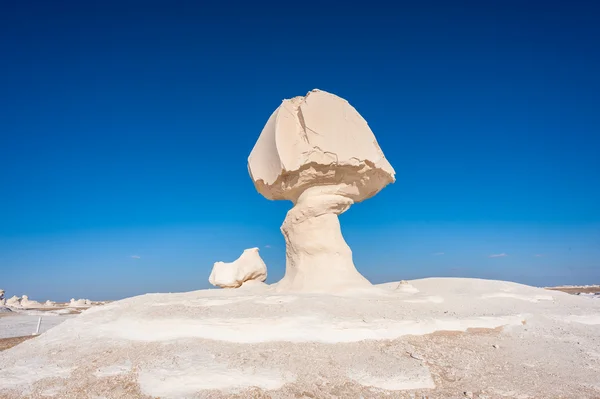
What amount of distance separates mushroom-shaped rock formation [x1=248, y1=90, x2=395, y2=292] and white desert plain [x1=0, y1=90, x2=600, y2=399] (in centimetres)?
7

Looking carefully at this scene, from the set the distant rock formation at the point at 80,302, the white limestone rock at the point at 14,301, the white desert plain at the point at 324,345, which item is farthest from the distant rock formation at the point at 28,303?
the white desert plain at the point at 324,345

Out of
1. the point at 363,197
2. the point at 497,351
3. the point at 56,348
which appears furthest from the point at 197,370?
the point at 363,197

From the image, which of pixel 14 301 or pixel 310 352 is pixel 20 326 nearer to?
pixel 310 352

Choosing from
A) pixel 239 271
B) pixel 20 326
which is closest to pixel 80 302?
pixel 20 326

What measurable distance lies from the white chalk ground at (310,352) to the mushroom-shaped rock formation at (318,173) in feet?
8.01

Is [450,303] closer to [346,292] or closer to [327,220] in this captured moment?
[346,292]

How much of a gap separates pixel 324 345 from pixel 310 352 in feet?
0.99

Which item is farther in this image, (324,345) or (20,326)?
(20,326)

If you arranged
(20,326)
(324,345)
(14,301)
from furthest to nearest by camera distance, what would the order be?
(14,301) < (20,326) < (324,345)

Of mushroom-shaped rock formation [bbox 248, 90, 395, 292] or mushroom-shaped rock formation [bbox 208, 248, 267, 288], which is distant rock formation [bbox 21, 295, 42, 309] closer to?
mushroom-shaped rock formation [bbox 208, 248, 267, 288]

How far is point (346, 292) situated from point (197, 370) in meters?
4.92

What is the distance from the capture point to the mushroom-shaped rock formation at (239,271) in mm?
12922

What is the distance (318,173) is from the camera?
1116 centimetres

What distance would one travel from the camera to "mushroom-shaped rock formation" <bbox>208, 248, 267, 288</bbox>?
12.9 metres
